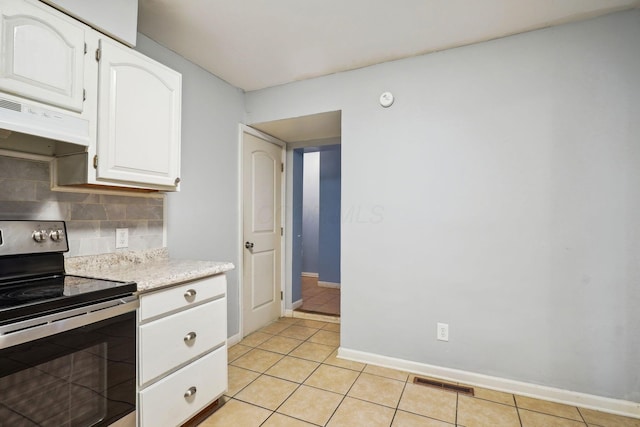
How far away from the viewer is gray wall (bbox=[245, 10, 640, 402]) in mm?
1911

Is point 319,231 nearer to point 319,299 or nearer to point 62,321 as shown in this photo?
point 319,299

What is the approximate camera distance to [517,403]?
1.99m

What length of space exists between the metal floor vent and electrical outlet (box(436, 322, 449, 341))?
0.30 meters

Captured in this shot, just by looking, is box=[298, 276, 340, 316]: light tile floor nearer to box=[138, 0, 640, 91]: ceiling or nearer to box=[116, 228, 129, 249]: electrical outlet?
box=[116, 228, 129, 249]: electrical outlet

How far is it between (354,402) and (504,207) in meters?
1.64

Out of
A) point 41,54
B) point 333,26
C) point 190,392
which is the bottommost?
point 190,392

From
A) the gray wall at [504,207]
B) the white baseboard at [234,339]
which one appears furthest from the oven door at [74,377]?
the gray wall at [504,207]

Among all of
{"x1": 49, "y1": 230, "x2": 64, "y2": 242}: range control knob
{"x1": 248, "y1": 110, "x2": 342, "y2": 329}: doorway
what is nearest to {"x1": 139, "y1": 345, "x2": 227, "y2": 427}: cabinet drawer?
{"x1": 49, "y1": 230, "x2": 64, "y2": 242}: range control knob

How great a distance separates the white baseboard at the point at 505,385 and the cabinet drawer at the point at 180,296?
4.30 ft

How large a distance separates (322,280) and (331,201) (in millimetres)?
1398

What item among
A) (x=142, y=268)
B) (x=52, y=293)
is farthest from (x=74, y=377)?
(x=142, y=268)

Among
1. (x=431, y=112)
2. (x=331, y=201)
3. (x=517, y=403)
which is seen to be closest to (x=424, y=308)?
(x=517, y=403)

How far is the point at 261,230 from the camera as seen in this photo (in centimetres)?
335

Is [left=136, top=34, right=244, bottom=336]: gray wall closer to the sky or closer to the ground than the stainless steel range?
closer to the sky
